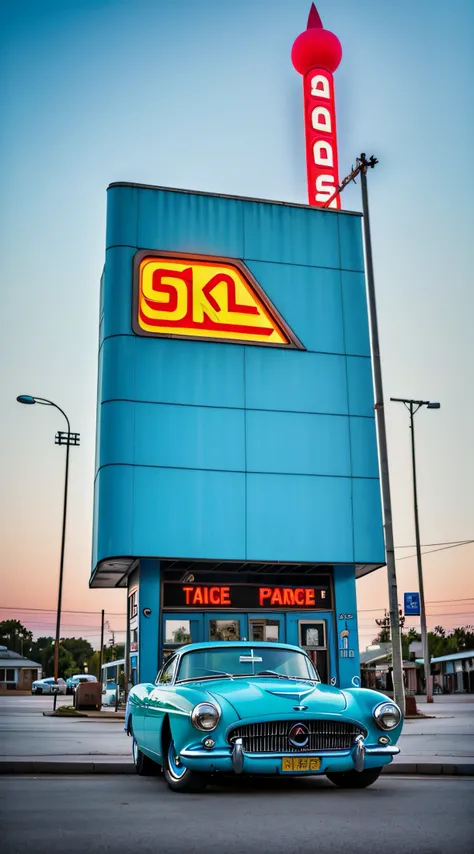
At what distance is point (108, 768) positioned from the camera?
10414 mm

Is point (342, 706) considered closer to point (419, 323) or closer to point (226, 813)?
point (226, 813)

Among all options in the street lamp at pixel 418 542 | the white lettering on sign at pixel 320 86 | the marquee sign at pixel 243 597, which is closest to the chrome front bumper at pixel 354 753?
the marquee sign at pixel 243 597

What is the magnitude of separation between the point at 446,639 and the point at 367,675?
59514 mm

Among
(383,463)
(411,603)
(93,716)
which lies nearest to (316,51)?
(383,463)

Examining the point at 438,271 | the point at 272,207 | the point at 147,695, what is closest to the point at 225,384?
the point at 272,207

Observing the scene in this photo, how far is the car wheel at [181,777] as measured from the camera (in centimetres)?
792

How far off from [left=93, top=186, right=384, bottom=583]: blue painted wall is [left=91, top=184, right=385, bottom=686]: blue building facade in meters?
0.04

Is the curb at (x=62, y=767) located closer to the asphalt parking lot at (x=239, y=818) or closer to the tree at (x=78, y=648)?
the asphalt parking lot at (x=239, y=818)

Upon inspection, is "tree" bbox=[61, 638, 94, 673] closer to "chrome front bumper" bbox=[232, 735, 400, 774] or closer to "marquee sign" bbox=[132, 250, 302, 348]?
"marquee sign" bbox=[132, 250, 302, 348]

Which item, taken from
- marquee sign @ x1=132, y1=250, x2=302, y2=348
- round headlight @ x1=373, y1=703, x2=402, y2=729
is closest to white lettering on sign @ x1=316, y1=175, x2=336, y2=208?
marquee sign @ x1=132, y1=250, x2=302, y2=348

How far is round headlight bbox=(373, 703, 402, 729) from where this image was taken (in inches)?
321

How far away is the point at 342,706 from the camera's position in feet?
26.6

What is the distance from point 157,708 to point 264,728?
1.61 meters

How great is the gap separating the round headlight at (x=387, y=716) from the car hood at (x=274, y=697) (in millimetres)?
338
